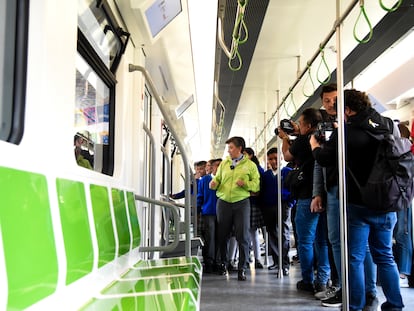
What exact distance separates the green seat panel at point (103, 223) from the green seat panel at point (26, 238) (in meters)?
0.52

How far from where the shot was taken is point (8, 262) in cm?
96

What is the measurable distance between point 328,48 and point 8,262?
439cm

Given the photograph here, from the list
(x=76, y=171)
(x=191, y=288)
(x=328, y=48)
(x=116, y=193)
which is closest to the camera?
(x=76, y=171)

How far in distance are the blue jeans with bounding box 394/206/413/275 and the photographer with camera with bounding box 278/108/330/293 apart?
2.44 ft

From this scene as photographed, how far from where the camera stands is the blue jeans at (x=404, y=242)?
381cm

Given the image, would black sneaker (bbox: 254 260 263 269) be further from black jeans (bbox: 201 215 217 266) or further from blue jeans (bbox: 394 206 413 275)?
blue jeans (bbox: 394 206 413 275)

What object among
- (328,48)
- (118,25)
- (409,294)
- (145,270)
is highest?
(328,48)

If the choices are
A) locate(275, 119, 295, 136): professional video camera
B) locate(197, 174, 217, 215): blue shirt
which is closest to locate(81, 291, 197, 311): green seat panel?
locate(275, 119, 295, 136): professional video camera

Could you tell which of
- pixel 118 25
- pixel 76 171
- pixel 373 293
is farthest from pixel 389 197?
pixel 118 25

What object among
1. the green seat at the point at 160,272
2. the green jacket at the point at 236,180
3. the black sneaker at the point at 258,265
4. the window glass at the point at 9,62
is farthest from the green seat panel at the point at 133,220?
the black sneaker at the point at 258,265

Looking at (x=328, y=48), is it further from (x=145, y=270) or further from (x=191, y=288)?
(x=191, y=288)

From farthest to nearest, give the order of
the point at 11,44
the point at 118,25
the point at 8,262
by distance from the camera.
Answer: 1. the point at 118,25
2. the point at 11,44
3. the point at 8,262

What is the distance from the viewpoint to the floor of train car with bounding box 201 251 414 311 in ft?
10.4

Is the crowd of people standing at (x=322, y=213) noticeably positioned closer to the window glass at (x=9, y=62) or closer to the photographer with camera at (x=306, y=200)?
the photographer with camera at (x=306, y=200)
